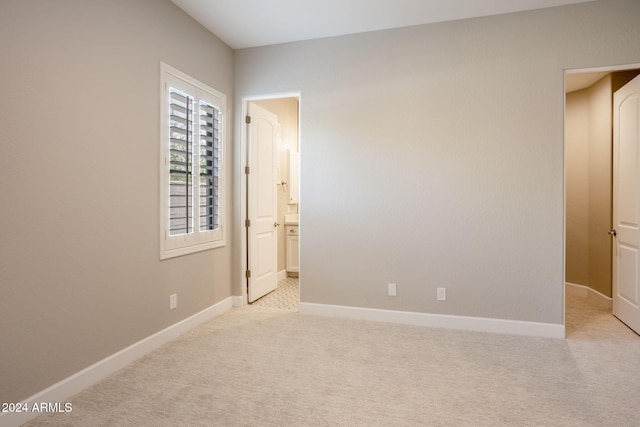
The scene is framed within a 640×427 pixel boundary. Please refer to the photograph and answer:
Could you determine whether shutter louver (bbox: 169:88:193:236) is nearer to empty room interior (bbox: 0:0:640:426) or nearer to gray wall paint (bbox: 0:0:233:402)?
empty room interior (bbox: 0:0:640:426)

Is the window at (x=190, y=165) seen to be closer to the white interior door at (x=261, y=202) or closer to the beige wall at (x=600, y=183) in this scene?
the white interior door at (x=261, y=202)

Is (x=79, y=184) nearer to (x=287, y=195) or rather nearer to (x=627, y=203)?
(x=287, y=195)

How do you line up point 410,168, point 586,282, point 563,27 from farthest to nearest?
1. point 586,282
2. point 410,168
3. point 563,27

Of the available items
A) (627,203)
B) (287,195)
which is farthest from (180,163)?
(627,203)

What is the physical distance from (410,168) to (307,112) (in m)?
1.29

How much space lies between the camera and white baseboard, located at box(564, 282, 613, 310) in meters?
4.07

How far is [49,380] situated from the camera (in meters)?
2.12

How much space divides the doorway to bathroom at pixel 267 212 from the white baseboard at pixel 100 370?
38.6 inches

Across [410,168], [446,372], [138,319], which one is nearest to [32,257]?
[138,319]

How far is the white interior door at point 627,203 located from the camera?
10.6 ft

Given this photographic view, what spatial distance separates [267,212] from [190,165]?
1423mm

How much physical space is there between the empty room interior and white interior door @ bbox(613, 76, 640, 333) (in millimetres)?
26

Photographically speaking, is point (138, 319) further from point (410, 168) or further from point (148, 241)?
point (410, 168)

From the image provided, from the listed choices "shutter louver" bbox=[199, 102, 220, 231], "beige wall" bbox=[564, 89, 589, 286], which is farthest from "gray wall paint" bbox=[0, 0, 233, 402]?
"beige wall" bbox=[564, 89, 589, 286]
